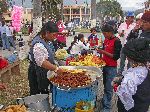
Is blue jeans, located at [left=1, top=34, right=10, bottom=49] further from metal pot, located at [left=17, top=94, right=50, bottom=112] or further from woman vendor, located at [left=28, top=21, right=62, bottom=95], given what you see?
metal pot, located at [left=17, top=94, right=50, bottom=112]

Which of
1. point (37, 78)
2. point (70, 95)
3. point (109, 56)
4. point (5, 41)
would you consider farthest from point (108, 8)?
point (70, 95)

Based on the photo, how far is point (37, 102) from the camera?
19.7 ft

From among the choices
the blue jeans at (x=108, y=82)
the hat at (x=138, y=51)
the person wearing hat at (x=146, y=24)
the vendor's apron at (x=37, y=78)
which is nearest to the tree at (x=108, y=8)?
the blue jeans at (x=108, y=82)

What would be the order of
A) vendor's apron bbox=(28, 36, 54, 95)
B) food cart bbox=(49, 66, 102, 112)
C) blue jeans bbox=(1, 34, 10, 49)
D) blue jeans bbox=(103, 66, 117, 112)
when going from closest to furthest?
food cart bbox=(49, 66, 102, 112) < vendor's apron bbox=(28, 36, 54, 95) < blue jeans bbox=(103, 66, 117, 112) < blue jeans bbox=(1, 34, 10, 49)

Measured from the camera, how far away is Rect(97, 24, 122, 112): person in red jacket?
23.8 feet

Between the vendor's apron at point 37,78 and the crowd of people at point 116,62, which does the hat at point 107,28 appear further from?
the vendor's apron at point 37,78

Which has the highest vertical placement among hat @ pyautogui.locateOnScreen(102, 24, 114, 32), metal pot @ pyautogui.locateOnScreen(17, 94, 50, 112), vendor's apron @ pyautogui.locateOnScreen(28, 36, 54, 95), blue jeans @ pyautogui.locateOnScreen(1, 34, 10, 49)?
hat @ pyautogui.locateOnScreen(102, 24, 114, 32)

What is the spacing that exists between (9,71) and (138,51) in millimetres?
7074

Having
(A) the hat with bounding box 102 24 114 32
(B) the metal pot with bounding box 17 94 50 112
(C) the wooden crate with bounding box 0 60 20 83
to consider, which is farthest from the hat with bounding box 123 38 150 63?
(C) the wooden crate with bounding box 0 60 20 83

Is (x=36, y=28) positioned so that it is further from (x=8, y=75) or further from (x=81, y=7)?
(x=81, y=7)

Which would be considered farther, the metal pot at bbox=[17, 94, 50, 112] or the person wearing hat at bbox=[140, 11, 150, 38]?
the person wearing hat at bbox=[140, 11, 150, 38]

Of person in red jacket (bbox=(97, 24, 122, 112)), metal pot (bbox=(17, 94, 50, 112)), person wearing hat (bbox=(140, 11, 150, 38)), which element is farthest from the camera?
person in red jacket (bbox=(97, 24, 122, 112))

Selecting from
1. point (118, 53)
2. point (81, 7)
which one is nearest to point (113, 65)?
point (118, 53)

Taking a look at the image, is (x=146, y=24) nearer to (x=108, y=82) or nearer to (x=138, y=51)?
(x=108, y=82)
